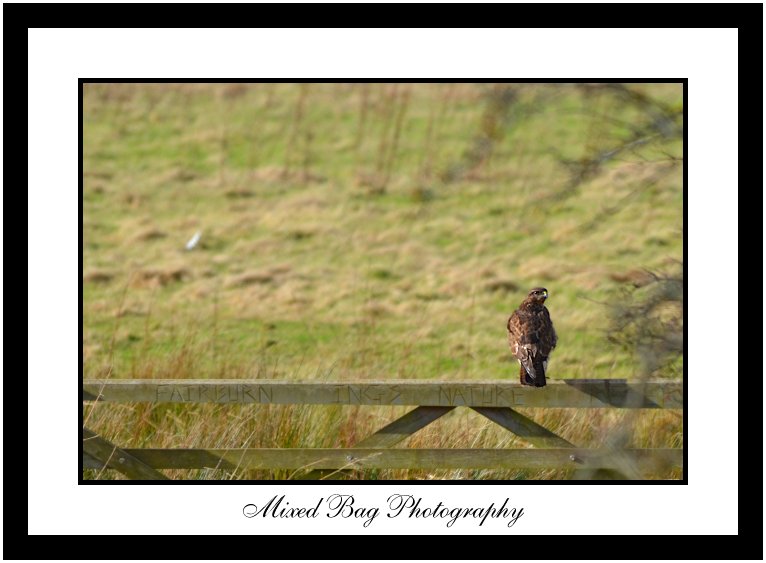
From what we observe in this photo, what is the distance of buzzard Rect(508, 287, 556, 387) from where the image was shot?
645 centimetres

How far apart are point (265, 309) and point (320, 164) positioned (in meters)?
6.48

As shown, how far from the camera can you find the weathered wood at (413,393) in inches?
242

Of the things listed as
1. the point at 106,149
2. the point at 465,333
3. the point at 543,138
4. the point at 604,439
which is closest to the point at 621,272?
the point at 465,333

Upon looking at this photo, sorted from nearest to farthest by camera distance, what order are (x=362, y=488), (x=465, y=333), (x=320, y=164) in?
(x=362, y=488)
(x=465, y=333)
(x=320, y=164)

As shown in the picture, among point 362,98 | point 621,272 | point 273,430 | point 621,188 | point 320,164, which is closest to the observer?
point 273,430

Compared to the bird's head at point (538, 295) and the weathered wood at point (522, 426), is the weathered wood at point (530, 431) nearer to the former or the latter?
the weathered wood at point (522, 426)

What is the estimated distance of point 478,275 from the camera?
554 inches

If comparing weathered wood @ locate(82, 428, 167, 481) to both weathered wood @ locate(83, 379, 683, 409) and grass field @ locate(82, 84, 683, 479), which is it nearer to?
grass field @ locate(82, 84, 683, 479)

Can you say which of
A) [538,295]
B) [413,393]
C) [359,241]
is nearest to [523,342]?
[538,295]

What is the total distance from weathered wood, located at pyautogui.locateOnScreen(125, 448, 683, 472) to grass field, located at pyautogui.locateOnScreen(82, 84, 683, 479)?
22cm

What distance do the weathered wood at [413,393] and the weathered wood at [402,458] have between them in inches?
11.6

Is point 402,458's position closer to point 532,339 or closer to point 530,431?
point 530,431

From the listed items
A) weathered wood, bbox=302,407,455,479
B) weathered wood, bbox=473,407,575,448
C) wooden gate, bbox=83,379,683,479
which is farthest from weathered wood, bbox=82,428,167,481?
weathered wood, bbox=473,407,575,448

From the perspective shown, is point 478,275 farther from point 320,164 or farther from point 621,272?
point 320,164
